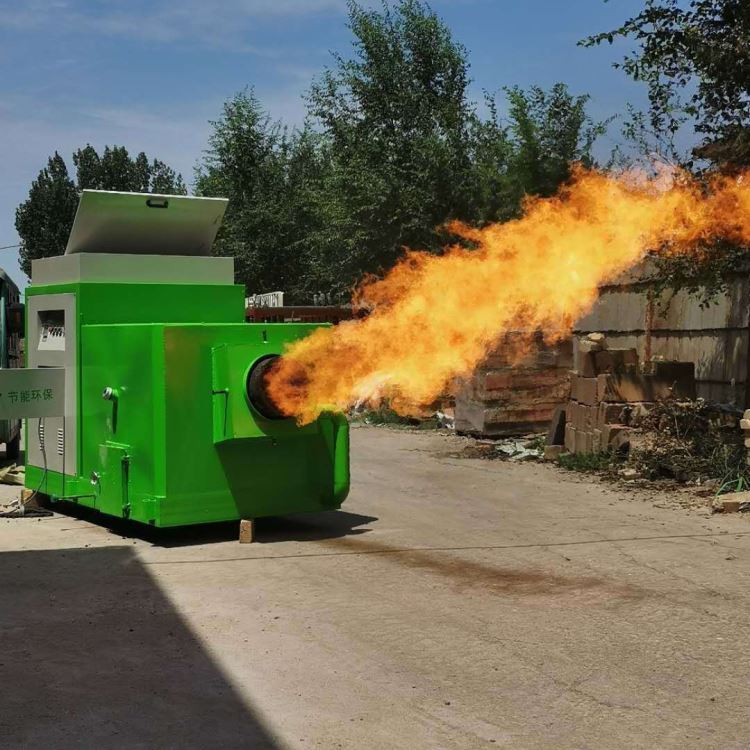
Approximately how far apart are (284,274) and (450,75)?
12766 mm

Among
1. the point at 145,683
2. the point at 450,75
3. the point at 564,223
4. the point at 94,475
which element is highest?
the point at 450,75

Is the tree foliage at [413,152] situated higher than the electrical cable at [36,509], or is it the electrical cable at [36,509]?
the tree foliage at [413,152]

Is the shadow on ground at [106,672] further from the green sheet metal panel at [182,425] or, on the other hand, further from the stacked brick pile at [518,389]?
the stacked brick pile at [518,389]

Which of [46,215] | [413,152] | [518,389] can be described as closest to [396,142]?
[413,152]

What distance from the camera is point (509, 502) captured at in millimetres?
10344

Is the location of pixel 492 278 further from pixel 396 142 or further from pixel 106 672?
pixel 396 142

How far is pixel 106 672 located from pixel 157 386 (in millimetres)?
3023

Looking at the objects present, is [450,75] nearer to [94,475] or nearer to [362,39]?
[362,39]

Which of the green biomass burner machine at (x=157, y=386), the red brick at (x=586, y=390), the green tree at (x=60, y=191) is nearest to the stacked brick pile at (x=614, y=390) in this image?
the red brick at (x=586, y=390)

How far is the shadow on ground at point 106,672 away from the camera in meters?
4.18

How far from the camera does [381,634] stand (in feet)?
18.2

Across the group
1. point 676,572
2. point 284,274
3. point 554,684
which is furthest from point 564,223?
point 284,274

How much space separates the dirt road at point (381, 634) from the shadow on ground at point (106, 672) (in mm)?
15

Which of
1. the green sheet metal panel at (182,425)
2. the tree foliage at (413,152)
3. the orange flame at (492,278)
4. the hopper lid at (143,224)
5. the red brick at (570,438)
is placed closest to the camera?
the green sheet metal panel at (182,425)
